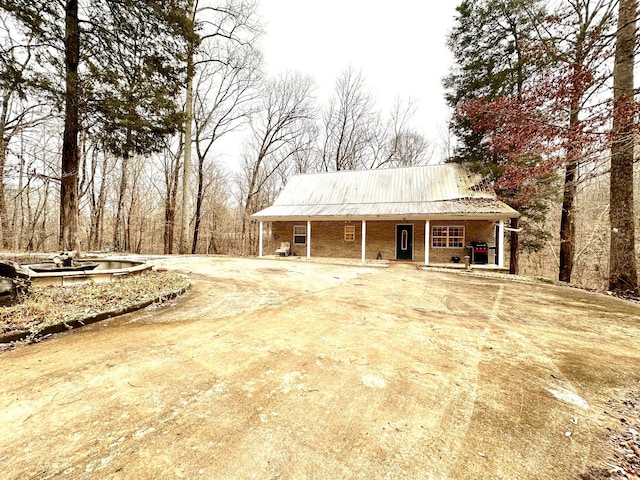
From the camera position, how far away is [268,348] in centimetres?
285

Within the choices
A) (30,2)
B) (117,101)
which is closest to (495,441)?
(117,101)

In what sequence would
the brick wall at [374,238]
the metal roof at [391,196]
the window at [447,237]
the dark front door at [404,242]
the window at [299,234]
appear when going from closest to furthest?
the metal roof at [391,196], the brick wall at [374,238], the window at [447,237], the dark front door at [404,242], the window at [299,234]

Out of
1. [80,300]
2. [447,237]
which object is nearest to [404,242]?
[447,237]

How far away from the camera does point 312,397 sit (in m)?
2.04

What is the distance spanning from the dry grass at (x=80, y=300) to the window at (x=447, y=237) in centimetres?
1146

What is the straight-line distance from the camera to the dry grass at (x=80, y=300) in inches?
125

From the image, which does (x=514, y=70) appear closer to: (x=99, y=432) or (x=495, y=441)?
(x=495, y=441)

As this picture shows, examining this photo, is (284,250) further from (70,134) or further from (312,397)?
(312,397)

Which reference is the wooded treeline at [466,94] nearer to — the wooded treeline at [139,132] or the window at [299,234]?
the wooded treeline at [139,132]

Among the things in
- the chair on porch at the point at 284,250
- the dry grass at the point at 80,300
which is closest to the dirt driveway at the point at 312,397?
the dry grass at the point at 80,300

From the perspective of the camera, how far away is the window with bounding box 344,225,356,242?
1446cm

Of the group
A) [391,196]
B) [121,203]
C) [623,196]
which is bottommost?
[623,196]

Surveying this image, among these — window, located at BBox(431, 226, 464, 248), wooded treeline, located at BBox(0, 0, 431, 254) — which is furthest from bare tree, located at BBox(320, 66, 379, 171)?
window, located at BBox(431, 226, 464, 248)

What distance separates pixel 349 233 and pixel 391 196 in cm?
310
